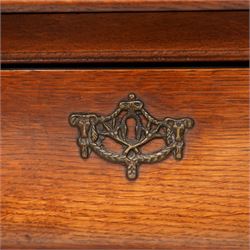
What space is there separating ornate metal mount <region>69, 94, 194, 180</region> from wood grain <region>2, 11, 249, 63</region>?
5cm

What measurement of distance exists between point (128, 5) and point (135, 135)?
13cm

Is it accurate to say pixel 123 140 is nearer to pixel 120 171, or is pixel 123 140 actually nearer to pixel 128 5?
pixel 120 171

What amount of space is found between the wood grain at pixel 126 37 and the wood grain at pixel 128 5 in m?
0.01

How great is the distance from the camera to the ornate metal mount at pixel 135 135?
67cm

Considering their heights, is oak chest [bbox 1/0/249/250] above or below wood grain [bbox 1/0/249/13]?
below

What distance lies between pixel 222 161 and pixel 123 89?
0.12 meters

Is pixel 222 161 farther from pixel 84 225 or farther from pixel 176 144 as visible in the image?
pixel 84 225

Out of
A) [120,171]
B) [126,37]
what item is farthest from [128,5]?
[120,171]

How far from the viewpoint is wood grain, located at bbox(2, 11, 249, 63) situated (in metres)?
0.64

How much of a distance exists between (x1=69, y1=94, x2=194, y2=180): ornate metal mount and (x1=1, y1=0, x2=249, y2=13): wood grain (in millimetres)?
97

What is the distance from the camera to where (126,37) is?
0.65 metres

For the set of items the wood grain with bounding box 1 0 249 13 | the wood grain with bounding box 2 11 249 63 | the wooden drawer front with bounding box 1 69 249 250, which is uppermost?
the wood grain with bounding box 1 0 249 13

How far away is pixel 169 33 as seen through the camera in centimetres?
65

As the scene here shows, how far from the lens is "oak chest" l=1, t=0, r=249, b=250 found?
0.66 meters
